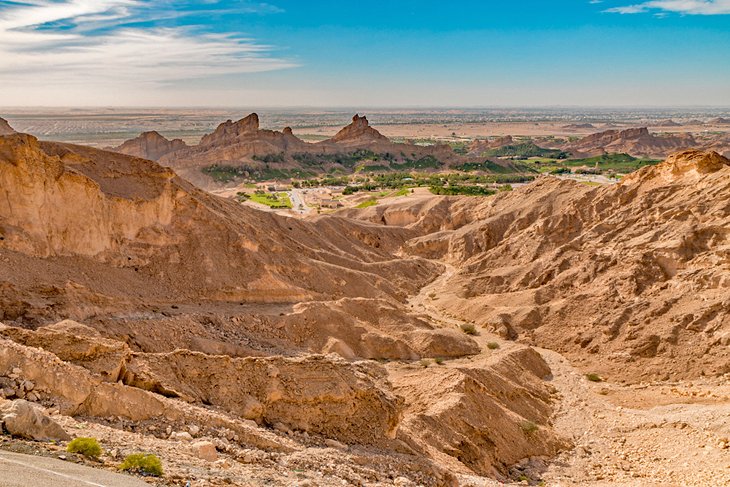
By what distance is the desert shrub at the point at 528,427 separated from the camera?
24625mm

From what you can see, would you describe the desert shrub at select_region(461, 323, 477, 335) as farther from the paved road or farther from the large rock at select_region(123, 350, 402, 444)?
the paved road

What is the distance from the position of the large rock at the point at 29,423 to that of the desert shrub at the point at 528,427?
1791 centimetres

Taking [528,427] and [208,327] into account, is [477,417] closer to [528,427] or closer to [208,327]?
[528,427]

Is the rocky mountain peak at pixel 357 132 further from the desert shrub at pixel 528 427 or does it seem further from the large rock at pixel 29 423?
the large rock at pixel 29 423

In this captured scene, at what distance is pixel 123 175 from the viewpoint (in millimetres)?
36094

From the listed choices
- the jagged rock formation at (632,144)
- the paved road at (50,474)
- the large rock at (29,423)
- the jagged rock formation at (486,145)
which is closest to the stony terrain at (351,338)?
the large rock at (29,423)

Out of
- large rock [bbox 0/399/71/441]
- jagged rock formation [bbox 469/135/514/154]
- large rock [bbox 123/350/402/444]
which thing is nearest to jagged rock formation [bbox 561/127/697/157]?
jagged rock formation [bbox 469/135/514/154]

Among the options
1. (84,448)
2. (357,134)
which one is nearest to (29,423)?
A: (84,448)

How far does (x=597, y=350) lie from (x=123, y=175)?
28.9 meters

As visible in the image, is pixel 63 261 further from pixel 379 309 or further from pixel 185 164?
pixel 185 164

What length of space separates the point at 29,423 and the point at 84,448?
129 centimetres

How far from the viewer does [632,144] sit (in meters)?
175

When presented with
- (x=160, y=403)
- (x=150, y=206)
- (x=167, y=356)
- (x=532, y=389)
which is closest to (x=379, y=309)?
(x=532, y=389)

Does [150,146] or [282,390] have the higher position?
[150,146]
